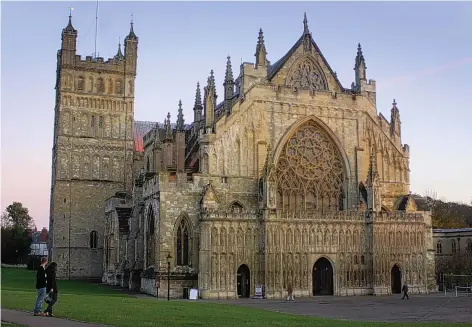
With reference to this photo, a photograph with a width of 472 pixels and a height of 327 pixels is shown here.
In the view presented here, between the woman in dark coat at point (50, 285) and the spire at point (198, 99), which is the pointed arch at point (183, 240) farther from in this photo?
the woman in dark coat at point (50, 285)

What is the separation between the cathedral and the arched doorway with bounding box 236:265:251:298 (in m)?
0.08

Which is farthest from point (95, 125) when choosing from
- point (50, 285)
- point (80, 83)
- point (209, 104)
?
point (50, 285)

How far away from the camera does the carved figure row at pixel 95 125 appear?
6850 centimetres

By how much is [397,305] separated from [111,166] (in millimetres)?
42814

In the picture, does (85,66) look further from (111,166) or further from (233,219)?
(233,219)

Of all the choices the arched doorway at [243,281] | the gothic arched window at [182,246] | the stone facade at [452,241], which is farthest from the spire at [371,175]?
the stone facade at [452,241]

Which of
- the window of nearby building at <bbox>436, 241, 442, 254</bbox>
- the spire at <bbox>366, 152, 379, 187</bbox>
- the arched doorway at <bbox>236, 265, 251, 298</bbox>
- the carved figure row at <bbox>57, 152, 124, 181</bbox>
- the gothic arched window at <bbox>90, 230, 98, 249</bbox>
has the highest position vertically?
the carved figure row at <bbox>57, 152, 124, 181</bbox>

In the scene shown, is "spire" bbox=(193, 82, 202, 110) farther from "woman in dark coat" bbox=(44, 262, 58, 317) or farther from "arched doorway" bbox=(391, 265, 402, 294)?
"woman in dark coat" bbox=(44, 262, 58, 317)

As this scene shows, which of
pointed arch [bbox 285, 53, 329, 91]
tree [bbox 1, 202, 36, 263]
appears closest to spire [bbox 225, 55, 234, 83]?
pointed arch [bbox 285, 53, 329, 91]

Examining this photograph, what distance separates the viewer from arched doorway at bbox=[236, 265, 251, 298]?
4309cm

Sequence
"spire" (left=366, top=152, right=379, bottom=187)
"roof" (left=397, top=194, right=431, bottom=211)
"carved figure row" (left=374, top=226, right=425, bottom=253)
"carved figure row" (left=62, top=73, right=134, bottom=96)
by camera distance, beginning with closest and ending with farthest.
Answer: "carved figure row" (left=374, top=226, right=425, bottom=253)
"spire" (left=366, top=152, right=379, bottom=187)
"roof" (left=397, top=194, right=431, bottom=211)
"carved figure row" (left=62, top=73, right=134, bottom=96)

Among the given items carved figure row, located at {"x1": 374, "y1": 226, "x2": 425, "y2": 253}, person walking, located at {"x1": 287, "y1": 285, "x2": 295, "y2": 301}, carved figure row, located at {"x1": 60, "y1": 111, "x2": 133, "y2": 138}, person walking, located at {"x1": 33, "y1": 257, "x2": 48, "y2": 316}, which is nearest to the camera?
person walking, located at {"x1": 33, "y1": 257, "x2": 48, "y2": 316}

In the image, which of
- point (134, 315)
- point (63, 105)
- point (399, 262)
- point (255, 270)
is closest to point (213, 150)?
point (255, 270)

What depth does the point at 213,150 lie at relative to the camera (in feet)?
148
